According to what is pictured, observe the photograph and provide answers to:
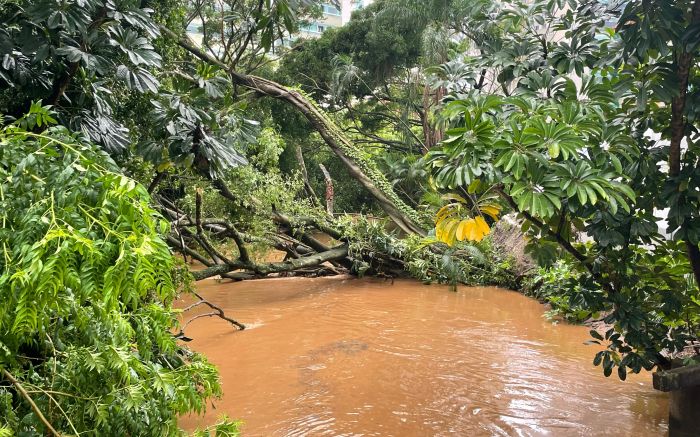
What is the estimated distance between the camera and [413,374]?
16.6 feet

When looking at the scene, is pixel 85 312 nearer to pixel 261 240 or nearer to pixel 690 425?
pixel 690 425

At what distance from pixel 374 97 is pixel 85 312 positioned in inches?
564

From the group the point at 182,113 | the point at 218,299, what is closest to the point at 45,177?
the point at 182,113

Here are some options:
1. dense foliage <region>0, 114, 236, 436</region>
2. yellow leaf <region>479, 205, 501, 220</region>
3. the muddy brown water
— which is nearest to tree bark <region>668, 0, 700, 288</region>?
yellow leaf <region>479, 205, 501, 220</region>

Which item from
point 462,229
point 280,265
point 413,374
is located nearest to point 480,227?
point 462,229

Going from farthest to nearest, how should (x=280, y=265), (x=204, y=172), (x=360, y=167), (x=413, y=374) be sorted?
(x=360, y=167) → (x=280, y=265) → (x=413, y=374) → (x=204, y=172)

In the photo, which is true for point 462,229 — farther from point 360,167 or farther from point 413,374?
point 360,167

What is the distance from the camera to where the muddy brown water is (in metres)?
3.98

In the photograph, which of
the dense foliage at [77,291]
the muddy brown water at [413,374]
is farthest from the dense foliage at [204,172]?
the muddy brown water at [413,374]

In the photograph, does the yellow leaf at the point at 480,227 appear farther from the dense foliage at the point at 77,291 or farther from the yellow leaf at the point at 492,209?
the dense foliage at the point at 77,291

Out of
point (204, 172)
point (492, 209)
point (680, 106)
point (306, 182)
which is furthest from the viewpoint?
point (306, 182)

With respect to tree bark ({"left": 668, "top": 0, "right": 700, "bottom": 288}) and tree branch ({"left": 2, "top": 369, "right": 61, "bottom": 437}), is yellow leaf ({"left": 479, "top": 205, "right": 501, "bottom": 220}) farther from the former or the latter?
tree branch ({"left": 2, "top": 369, "right": 61, "bottom": 437})

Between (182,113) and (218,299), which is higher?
(182,113)

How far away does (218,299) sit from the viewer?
8711 millimetres
